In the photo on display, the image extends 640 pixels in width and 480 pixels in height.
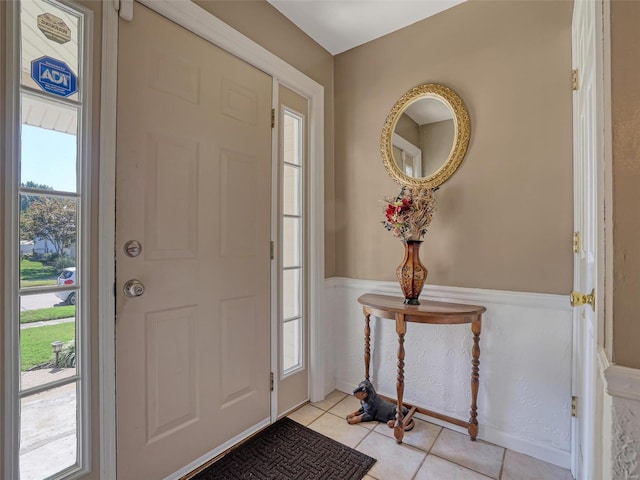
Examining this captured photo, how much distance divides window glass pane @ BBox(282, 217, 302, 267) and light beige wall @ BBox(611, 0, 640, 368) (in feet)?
5.19

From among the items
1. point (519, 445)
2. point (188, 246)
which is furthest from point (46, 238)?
point (519, 445)

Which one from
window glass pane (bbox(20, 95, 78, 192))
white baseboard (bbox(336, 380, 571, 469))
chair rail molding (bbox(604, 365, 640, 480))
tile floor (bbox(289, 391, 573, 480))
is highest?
window glass pane (bbox(20, 95, 78, 192))

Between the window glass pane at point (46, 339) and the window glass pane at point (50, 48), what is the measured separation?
754 millimetres

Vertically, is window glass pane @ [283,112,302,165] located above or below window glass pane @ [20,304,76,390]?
above

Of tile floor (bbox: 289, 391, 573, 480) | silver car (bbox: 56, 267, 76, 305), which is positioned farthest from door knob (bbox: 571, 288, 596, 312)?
silver car (bbox: 56, 267, 76, 305)

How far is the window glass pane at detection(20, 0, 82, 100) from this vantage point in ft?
3.52

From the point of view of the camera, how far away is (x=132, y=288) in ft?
4.23

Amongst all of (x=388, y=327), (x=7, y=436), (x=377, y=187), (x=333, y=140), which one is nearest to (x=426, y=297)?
(x=388, y=327)

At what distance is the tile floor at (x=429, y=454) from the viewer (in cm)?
150

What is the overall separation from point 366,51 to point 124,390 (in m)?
2.48

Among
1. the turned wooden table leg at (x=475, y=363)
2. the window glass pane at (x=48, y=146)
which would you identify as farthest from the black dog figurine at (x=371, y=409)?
the window glass pane at (x=48, y=146)

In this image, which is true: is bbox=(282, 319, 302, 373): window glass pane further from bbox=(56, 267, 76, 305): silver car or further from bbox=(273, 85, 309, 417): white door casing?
bbox=(56, 267, 76, 305): silver car

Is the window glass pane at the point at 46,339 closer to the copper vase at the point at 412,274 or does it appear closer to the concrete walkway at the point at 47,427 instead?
the concrete walkway at the point at 47,427

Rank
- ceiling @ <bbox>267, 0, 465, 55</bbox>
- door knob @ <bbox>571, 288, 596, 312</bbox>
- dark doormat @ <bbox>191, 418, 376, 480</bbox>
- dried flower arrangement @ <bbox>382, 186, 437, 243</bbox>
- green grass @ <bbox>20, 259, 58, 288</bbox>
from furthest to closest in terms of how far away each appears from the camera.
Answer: ceiling @ <bbox>267, 0, 465, 55</bbox>
dried flower arrangement @ <bbox>382, 186, 437, 243</bbox>
dark doormat @ <bbox>191, 418, 376, 480</bbox>
green grass @ <bbox>20, 259, 58, 288</bbox>
door knob @ <bbox>571, 288, 596, 312</bbox>
